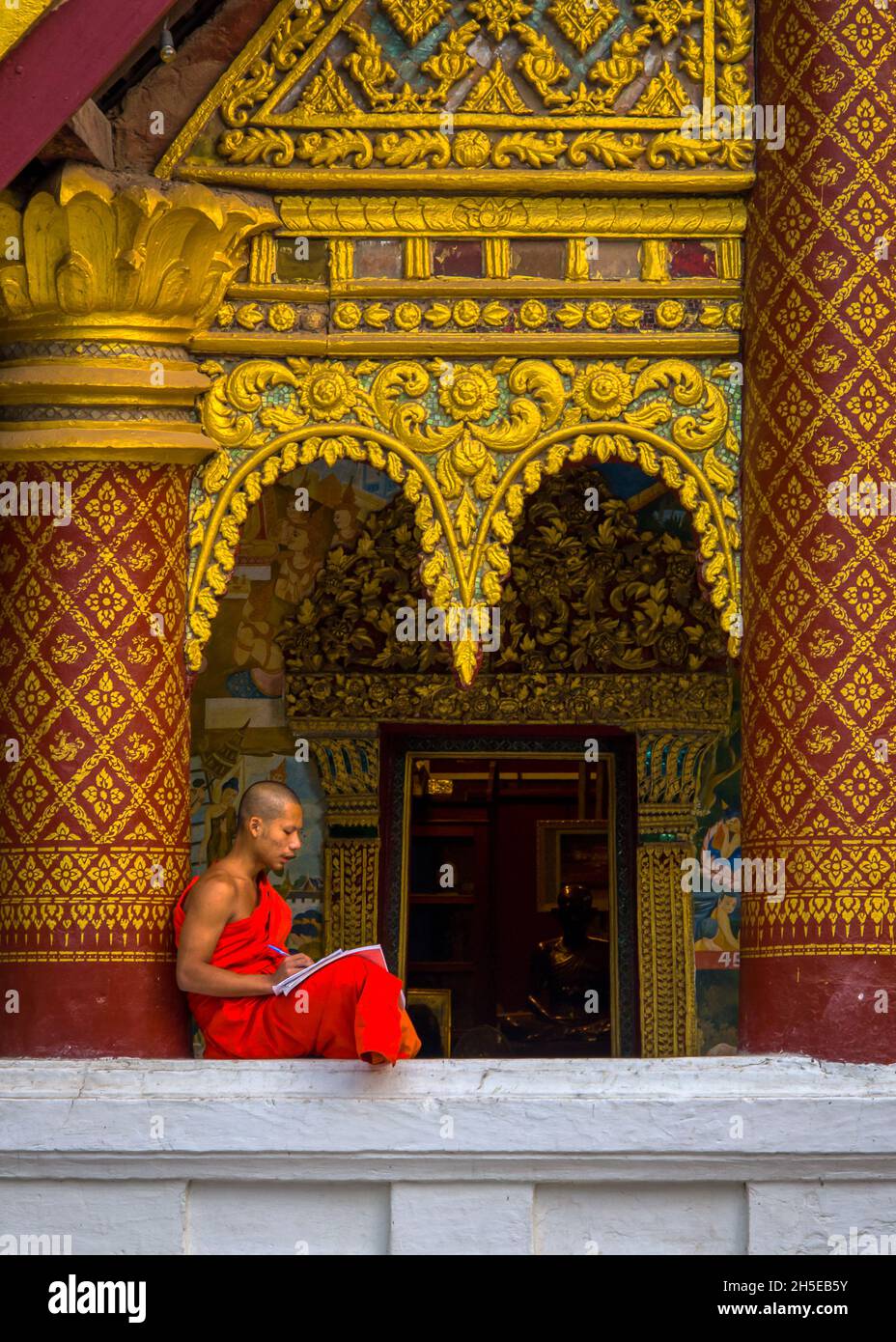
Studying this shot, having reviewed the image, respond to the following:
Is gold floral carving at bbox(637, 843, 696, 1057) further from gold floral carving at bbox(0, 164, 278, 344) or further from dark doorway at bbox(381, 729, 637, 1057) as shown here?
gold floral carving at bbox(0, 164, 278, 344)

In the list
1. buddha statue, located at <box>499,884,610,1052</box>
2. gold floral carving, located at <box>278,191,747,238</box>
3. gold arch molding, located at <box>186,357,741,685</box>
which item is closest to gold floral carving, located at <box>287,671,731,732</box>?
buddha statue, located at <box>499,884,610,1052</box>

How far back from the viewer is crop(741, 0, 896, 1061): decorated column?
826cm

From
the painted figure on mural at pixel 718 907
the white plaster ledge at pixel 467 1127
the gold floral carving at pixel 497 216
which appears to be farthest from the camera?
the painted figure on mural at pixel 718 907

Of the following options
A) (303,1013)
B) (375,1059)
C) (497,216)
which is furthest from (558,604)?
(375,1059)

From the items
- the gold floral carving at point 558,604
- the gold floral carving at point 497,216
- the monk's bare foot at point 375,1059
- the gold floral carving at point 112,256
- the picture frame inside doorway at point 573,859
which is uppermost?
the gold floral carving at point 497,216

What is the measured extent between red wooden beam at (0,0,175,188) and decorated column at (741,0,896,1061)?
2.24m

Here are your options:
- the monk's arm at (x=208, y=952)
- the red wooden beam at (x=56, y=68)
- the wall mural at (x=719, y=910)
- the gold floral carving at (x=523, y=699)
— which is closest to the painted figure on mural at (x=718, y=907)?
the wall mural at (x=719, y=910)

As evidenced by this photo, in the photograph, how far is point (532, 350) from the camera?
8.70 meters

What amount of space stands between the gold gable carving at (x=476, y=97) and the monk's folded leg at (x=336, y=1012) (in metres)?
2.67

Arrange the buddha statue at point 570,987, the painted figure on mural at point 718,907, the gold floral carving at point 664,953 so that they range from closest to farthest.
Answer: the gold floral carving at point 664,953 < the painted figure on mural at point 718,907 < the buddha statue at point 570,987

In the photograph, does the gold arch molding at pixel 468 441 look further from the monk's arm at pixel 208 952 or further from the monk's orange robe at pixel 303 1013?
the monk's orange robe at pixel 303 1013

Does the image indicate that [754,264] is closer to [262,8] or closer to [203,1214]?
[262,8]

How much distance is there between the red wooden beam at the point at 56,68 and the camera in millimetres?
7680
